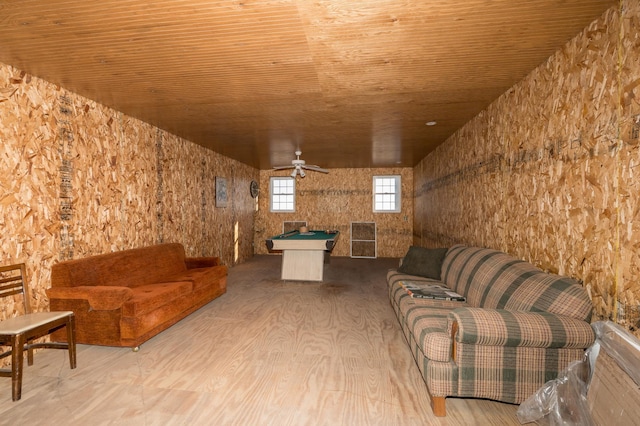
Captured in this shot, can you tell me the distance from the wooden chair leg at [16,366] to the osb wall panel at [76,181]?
84 centimetres

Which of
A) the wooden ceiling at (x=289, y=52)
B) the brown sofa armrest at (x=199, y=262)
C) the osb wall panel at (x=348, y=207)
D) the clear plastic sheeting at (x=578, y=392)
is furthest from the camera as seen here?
the osb wall panel at (x=348, y=207)

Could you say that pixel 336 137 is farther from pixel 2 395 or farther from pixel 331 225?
pixel 2 395

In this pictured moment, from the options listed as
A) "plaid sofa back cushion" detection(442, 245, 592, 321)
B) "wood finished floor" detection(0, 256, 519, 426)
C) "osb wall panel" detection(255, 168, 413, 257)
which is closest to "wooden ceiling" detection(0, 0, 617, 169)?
"plaid sofa back cushion" detection(442, 245, 592, 321)

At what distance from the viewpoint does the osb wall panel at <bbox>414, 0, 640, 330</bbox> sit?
184 centimetres

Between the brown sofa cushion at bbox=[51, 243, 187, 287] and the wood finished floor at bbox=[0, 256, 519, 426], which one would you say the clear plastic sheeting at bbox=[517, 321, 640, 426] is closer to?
the wood finished floor at bbox=[0, 256, 519, 426]

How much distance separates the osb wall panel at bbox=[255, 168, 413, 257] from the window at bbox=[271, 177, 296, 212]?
0.80 ft

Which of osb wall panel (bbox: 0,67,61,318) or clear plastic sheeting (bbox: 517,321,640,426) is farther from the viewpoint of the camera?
osb wall panel (bbox: 0,67,61,318)

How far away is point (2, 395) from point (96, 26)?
2949mm

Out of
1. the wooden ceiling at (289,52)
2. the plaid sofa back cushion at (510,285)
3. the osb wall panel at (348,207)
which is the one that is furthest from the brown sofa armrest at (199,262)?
the osb wall panel at (348,207)

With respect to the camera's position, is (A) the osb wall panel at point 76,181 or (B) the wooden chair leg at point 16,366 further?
(A) the osb wall panel at point 76,181

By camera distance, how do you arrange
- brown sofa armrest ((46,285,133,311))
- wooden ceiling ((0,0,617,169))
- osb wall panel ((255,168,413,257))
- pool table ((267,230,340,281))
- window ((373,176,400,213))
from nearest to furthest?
wooden ceiling ((0,0,617,169)), brown sofa armrest ((46,285,133,311)), pool table ((267,230,340,281)), osb wall panel ((255,168,413,257)), window ((373,176,400,213))

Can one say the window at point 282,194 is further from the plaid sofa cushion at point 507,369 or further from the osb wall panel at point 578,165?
the plaid sofa cushion at point 507,369

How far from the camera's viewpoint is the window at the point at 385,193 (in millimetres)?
9586

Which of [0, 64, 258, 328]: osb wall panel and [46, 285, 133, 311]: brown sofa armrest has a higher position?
[0, 64, 258, 328]: osb wall panel
